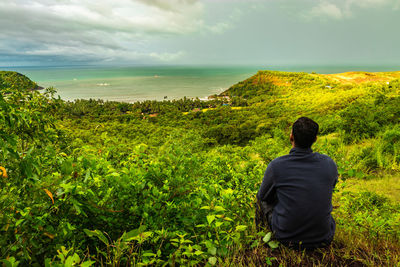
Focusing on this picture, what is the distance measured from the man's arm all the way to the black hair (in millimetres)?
392

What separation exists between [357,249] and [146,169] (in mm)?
2469

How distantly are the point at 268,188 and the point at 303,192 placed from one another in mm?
360

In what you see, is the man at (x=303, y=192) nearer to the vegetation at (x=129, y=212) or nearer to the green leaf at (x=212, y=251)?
the vegetation at (x=129, y=212)

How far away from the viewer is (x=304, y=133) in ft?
6.82

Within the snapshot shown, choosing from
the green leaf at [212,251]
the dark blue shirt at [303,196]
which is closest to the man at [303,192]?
the dark blue shirt at [303,196]

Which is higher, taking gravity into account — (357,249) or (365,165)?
(357,249)

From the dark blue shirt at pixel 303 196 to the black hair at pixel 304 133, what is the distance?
0.08 m

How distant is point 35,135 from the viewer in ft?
8.55

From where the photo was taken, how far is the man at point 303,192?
1986 mm

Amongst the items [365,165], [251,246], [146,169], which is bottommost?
[365,165]

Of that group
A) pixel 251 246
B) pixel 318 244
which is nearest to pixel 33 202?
pixel 251 246

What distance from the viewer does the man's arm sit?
2.17 meters

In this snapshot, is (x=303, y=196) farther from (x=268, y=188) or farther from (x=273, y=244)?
(x=273, y=244)

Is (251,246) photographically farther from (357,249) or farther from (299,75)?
(299,75)
